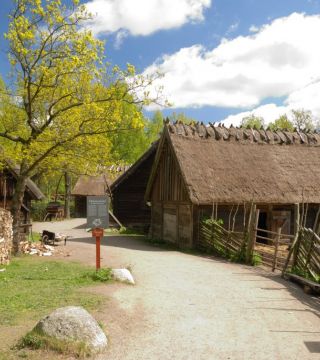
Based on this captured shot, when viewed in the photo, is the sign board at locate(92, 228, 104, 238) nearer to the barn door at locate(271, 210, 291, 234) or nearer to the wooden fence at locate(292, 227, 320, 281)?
the wooden fence at locate(292, 227, 320, 281)

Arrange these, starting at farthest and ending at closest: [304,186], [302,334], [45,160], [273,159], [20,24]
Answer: [273,159]
[304,186]
[45,160]
[20,24]
[302,334]

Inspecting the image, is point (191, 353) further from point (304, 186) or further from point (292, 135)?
point (292, 135)

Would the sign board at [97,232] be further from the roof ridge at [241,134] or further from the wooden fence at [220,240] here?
the roof ridge at [241,134]

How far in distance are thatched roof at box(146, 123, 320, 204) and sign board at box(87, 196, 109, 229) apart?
25.7 ft

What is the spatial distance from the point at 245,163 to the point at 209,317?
14687 mm

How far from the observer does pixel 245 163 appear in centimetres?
2230

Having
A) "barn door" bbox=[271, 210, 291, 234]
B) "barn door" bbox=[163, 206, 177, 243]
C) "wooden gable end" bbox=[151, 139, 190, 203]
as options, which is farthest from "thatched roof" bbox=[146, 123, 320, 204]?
"barn door" bbox=[163, 206, 177, 243]

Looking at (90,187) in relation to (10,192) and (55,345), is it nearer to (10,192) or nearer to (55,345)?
(10,192)

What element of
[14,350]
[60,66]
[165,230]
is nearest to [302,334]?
[14,350]

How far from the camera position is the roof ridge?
76.0ft

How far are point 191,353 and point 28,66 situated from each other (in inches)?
458

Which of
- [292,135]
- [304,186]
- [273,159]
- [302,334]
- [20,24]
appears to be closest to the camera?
[302,334]

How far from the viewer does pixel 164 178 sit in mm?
23516

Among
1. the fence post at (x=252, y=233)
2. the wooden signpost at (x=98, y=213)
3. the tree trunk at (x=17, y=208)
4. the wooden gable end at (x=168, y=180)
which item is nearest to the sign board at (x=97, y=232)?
the wooden signpost at (x=98, y=213)
